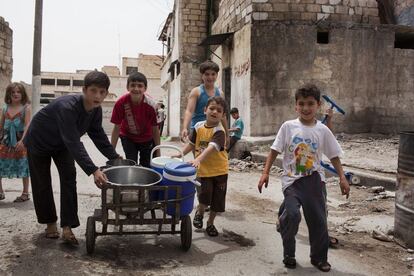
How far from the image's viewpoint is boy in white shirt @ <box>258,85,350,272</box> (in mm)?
3137

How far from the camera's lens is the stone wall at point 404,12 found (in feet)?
41.2

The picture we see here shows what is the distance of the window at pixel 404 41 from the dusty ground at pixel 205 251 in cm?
808

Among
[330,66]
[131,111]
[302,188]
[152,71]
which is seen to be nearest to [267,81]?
[330,66]

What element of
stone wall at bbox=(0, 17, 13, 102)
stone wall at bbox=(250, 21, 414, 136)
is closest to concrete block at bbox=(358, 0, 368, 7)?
stone wall at bbox=(250, 21, 414, 136)

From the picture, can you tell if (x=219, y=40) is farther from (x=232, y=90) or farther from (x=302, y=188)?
(x=302, y=188)

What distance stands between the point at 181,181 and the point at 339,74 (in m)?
8.54

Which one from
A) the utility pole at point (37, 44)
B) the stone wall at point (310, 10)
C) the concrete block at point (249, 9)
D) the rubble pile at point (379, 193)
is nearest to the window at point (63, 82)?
the utility pole at point (37, 44)

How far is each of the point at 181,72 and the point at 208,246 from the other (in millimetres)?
15350

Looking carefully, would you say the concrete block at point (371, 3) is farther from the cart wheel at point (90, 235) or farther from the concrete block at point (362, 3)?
the cart wheel at point (90, 235)

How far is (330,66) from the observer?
1072cm

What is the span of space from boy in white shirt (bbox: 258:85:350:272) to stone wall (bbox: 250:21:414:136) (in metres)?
7.33

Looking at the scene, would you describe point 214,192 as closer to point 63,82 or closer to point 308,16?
point 308,16

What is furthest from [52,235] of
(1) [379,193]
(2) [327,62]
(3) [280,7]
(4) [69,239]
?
(2) [327,62]

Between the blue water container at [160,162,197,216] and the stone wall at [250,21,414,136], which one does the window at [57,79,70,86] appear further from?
the blue water container at [160,162,197,216]
